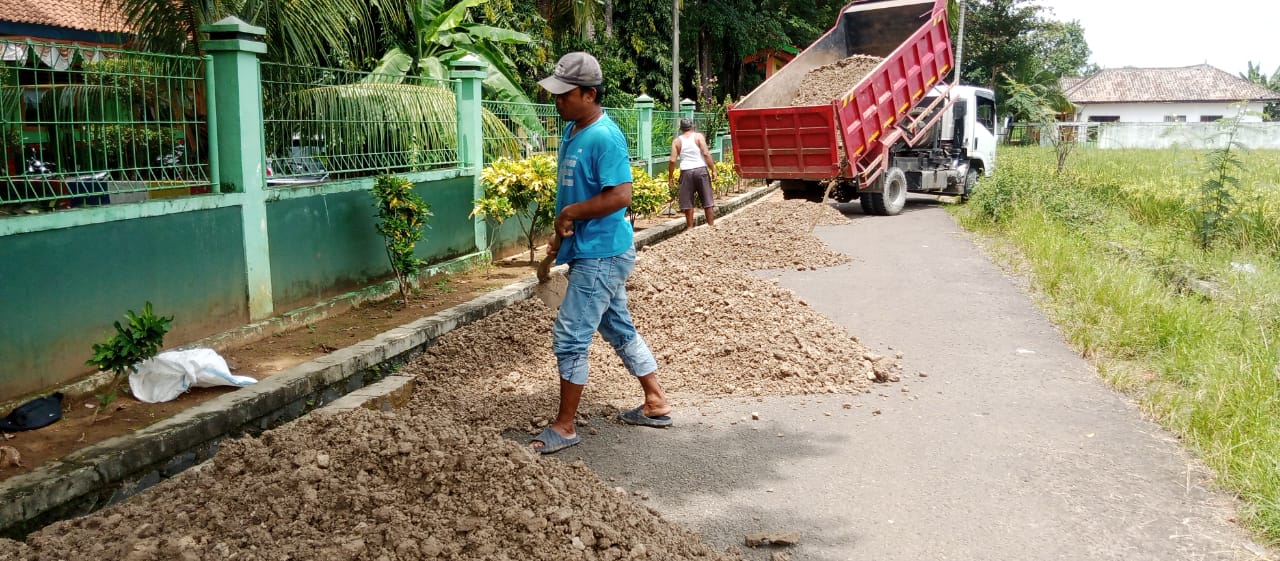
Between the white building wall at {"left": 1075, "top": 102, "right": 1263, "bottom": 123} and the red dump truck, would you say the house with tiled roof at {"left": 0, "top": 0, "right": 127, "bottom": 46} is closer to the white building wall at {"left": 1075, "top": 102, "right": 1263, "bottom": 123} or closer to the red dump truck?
the red dump truck

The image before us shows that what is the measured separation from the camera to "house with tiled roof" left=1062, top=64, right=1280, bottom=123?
58.3m

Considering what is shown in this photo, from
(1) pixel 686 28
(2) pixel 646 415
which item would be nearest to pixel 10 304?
(2) pixel 646 415

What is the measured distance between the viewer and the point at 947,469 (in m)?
3.98

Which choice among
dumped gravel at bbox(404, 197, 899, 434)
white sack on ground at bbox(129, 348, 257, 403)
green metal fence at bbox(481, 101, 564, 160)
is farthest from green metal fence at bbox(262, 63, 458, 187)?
white sack on ground at bbox(129, 348, 257, 403)

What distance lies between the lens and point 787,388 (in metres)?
5.17

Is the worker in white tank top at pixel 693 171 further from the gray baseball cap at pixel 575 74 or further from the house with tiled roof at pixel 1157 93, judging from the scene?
the house with tiled roof at pixel 1157 93

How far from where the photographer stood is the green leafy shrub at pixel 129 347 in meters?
4.18

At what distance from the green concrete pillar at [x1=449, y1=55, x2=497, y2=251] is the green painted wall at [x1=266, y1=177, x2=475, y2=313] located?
2.97ft

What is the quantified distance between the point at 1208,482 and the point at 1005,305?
3.87 metres

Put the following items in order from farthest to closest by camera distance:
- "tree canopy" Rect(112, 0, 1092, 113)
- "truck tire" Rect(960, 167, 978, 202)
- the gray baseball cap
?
"truck tire" Rect(960, 167, 978, 202)
"tree canopy" Rect(112, 0, 1092, 113)
the gray baseball cap

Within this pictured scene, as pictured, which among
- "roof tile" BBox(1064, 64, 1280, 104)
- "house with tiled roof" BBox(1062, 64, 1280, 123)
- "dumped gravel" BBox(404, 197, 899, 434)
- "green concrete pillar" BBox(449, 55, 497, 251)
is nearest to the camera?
"dumped gravel" BBox(404, 197, 899, 434)

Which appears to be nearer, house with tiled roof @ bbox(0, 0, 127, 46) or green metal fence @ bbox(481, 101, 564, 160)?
green metal fence @ bbox(481, 101, 564, 160)

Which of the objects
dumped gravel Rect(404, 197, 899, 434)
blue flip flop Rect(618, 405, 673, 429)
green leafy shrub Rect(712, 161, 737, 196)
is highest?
green leafy shrub Rect(712, 161, 737, 196)

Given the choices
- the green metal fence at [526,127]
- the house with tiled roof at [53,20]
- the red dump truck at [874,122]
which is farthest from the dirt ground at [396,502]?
the house with tiled roof at [53,20]
